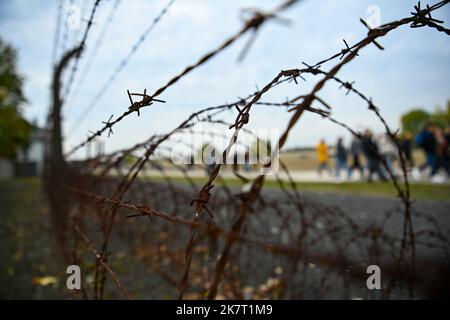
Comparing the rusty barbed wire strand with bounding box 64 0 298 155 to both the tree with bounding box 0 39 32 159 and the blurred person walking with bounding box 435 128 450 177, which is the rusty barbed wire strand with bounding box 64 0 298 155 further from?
the tree with bounding box 0 39 32 159

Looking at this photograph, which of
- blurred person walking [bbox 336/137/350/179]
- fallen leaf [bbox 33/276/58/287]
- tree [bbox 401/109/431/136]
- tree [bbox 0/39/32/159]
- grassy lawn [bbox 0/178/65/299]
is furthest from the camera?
tree [bbox 401/109/431/136]

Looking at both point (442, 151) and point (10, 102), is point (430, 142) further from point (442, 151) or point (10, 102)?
point (10, 102)

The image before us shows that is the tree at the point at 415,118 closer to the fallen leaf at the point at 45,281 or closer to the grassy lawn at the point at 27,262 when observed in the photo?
the grassy lawn at the point at 27,262

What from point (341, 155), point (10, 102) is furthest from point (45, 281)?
point (10, 102)

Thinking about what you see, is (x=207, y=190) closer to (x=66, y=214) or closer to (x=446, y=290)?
(x=446, y=290)

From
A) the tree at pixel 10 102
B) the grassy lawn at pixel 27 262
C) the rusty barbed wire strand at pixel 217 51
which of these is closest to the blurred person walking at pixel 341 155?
the grassy lawn at pixel 27 262

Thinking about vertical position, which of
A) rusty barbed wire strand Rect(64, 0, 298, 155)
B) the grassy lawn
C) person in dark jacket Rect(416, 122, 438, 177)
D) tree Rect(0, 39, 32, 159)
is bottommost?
the grassy lawn

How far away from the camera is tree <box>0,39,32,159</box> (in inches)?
780

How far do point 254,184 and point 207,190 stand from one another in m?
0.22

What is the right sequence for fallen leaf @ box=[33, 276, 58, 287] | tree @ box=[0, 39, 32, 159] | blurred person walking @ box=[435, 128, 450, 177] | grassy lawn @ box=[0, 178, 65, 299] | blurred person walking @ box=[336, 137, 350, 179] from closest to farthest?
grassy lawn @ box=[0, 178, 65, 299] < fallen leaf @ box=[33, 276, 58, 287] < blurred person walking @ box=[435, 128, 450, 177] < blurred person walking @ box=[336, 137, 350, 179] < tree @ box=[0, 39, 32, 159]

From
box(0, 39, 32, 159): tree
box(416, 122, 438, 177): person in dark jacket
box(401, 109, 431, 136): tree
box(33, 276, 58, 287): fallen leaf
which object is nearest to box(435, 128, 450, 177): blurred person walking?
box(416, 122, 438, 177): person in dark jacket

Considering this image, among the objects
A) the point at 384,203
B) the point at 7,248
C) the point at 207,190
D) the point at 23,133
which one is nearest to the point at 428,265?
the point at 207,190

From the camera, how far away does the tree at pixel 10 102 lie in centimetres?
1981

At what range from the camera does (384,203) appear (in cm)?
714
